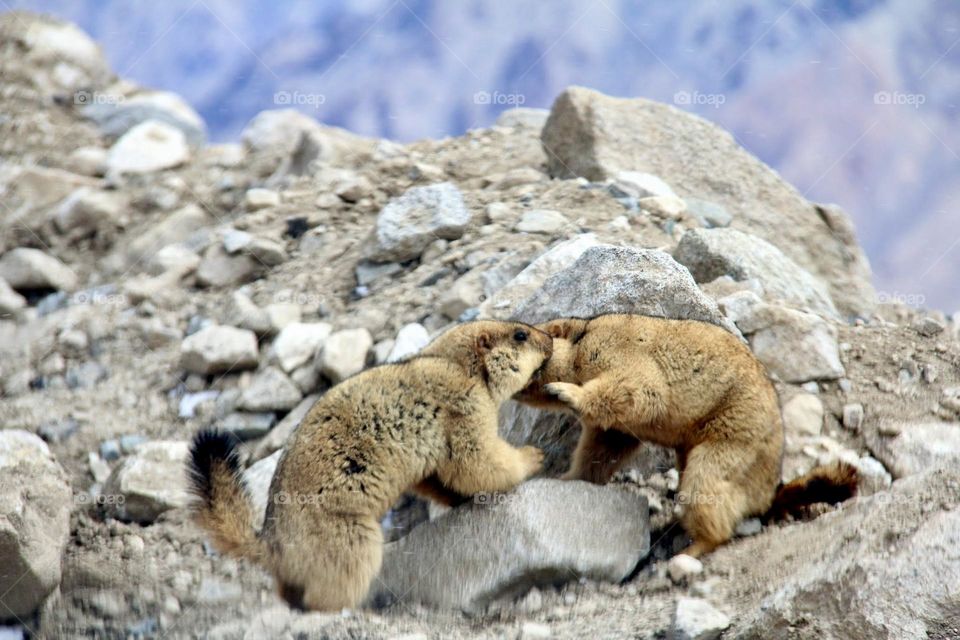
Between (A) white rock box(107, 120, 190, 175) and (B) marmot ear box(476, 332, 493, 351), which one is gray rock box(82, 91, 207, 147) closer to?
(A) white rock box(107, 120, 190, 175)

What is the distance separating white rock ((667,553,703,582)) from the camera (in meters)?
4.70

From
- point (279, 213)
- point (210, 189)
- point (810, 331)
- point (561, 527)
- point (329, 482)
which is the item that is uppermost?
point (210, 189)

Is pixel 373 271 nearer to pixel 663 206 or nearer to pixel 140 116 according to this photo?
pixel 663 206

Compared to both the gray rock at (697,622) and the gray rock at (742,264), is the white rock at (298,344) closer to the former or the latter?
the gray rock at (742,264)

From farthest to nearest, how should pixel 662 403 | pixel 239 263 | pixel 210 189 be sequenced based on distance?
pixel 210 189 < pixel 239 263 < pixel 662 403

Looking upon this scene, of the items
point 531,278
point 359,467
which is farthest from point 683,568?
point 531,278

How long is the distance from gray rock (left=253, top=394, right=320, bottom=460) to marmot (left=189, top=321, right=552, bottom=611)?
2523 millimetres

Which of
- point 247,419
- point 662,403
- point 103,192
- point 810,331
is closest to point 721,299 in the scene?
point 810,331

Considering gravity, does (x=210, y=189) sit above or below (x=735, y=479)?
above

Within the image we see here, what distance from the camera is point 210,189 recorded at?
14.8 m

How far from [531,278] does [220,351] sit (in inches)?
139

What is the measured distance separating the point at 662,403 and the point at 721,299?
2216mm

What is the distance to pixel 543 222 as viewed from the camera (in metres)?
9.40

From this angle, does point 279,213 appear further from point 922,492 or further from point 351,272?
point 922,492
